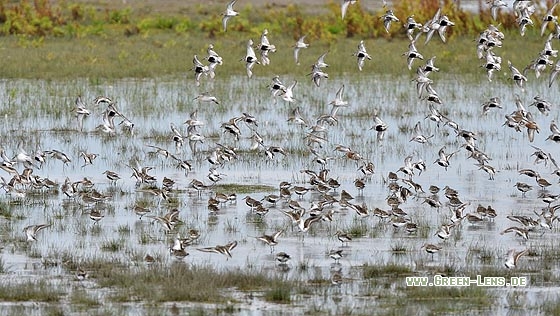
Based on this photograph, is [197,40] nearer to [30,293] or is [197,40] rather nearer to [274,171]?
[274,171]

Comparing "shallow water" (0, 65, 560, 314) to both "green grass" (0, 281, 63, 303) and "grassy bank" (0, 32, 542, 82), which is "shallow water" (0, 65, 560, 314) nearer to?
"green grass" (0, 281, 63, 303)

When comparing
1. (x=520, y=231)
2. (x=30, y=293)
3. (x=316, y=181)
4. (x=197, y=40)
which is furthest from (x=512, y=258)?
(x=197, y=40)

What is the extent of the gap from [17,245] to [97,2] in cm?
3374

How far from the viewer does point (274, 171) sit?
19.9 meters

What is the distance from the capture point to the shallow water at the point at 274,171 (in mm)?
13938

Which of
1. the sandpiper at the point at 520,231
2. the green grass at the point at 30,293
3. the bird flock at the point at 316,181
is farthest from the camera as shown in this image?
the bird flock at the point at 316,181

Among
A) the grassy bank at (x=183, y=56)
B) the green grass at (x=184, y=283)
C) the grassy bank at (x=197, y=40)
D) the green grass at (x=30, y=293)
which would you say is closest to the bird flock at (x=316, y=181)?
the green grass at (x=184, y=283)

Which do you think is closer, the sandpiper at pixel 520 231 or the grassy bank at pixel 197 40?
the sandpiper at pixel 520 231

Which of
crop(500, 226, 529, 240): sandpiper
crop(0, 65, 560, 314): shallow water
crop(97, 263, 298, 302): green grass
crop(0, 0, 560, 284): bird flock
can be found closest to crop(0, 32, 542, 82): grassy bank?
crop(0, 65, 560, 314): shallow water

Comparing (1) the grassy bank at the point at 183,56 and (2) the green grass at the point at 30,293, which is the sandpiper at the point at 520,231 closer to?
(2) the green grass at the point at 30,293

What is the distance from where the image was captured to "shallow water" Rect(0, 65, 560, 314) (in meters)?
13.9

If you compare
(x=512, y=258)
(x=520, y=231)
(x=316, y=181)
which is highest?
(x=316, y=181)

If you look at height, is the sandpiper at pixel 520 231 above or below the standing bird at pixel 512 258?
above

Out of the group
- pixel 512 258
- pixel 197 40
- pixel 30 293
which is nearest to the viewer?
pixel 30 293
